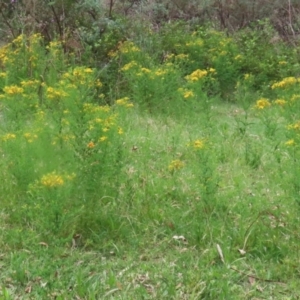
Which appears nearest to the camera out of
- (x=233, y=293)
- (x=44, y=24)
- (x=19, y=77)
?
(x=233, y=293)

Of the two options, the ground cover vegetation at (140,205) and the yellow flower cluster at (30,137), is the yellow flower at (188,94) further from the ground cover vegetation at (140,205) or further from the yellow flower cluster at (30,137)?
the yellow flower cluster at (30,137)

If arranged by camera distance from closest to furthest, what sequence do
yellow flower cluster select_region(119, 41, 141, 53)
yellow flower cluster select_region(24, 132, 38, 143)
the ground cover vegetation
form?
the ground cover vegetation
yellow flower cluster select_region(24, 132, 38, 143)
yellow flower cluster select_region(119, 41, 141, 53)

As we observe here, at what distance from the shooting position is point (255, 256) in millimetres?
3332

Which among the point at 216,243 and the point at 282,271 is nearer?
the point at 282,271

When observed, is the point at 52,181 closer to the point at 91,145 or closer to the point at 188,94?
the point at 91,145

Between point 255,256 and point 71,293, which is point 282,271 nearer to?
point 255,256

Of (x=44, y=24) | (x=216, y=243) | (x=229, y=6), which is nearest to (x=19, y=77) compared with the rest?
(x=44, y=24)

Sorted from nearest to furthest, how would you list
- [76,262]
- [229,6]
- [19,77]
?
[76,262], [19,77], [229,6]

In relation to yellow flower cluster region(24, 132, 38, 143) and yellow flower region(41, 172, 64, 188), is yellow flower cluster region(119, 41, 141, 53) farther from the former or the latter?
yellow flower region(41, 172, 64, 188)

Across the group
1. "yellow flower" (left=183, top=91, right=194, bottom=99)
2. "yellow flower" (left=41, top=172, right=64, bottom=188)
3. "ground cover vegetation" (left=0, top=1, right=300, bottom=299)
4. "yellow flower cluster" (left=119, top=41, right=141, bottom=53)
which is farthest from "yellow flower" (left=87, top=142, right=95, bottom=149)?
"yellow flower cluster" (left=119, top=41, right=141, bottom=53)

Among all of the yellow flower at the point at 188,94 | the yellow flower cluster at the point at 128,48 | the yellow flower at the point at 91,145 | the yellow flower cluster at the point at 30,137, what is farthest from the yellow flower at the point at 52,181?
the yellow flower cluster at the point at 128,48

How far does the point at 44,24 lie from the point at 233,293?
6.46m

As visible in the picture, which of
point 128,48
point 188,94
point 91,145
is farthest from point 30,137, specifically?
point 128,48

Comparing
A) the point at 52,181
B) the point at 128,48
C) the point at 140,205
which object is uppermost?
the point at 52,181
